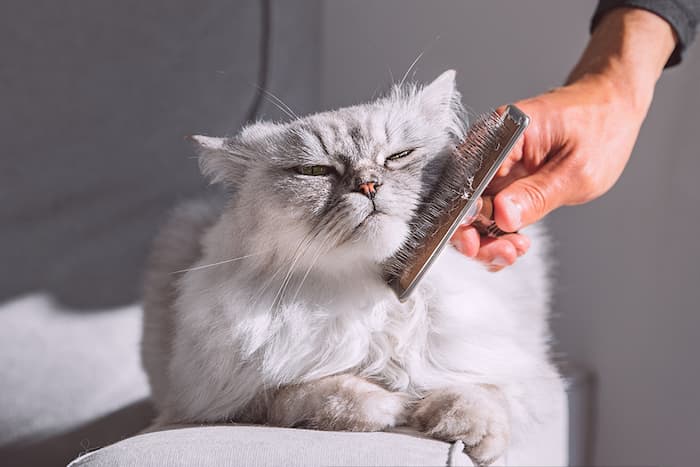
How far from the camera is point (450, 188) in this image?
95 cm

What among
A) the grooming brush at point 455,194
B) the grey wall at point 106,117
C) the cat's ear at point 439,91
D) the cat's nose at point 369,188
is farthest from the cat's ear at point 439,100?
the grey wall at point 106,117

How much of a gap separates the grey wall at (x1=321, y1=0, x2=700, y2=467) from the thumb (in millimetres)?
584

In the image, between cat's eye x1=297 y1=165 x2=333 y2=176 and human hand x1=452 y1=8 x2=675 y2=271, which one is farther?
human hand x1=452 y1=8 x2=675 y2=271

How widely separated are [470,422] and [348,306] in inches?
9.9

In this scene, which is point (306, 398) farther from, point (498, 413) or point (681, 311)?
point (681, 311)

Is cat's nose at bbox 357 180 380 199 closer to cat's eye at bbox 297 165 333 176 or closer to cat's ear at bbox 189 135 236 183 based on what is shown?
cat's eye at bbox 297 165 333 176

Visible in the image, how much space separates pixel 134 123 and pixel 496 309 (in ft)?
Result: 3.63

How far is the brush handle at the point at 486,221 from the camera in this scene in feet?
3.56

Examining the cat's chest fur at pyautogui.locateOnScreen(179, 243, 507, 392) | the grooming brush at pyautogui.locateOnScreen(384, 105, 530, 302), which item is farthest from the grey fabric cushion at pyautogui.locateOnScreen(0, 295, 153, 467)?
the grooming brush at pyautogui.locateOnScreen(384, 105, 530, 302)

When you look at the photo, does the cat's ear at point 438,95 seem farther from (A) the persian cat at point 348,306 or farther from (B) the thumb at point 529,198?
(B) the thumb at point 529,198

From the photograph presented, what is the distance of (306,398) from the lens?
3.34 feet

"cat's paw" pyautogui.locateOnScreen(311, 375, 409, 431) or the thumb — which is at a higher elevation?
the thumb

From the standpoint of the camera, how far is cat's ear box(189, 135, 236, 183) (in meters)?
1.11

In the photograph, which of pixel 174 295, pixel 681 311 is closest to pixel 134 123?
pixel 174 295
